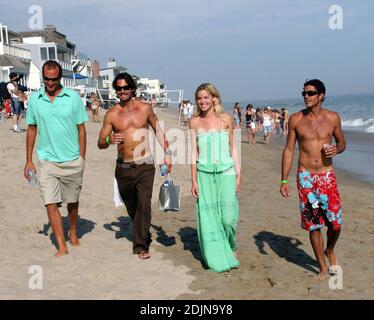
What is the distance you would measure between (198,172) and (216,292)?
4.23ft

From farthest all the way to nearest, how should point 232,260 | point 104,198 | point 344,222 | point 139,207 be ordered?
point 104,198, point 344,222, point 139,207, point 232,260

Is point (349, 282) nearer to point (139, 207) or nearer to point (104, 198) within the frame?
point (139, 207)

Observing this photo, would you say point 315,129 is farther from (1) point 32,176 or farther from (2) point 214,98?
(1) point 32,176

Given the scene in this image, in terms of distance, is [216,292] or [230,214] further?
[230,214]

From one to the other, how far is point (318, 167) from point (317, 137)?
295 millimetres

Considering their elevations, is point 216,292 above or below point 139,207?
below

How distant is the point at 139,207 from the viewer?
5.54 meters

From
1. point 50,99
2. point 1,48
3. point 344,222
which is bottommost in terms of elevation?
point 344,222

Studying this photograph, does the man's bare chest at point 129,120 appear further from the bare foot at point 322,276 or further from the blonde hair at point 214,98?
the bare foot at point 322,276

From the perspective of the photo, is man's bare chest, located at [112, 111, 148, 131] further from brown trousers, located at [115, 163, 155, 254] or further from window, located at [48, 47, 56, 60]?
window, located at [48, 47, 56, 60]

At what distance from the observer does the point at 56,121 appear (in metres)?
5.29

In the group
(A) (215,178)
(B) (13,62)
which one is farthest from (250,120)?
(B) (13,62)

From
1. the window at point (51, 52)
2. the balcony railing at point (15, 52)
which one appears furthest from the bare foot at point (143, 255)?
the window at point (51, 52)

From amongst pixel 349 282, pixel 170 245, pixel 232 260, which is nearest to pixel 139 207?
pixel 170 245
